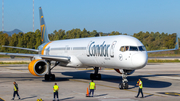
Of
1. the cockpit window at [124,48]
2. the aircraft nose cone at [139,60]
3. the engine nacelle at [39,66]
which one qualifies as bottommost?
the engine nacelle at [39,66]

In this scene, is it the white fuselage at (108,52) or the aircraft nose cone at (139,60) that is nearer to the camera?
the aircraft nose cone at (139,60)

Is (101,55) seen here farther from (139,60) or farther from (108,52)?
(139,60)

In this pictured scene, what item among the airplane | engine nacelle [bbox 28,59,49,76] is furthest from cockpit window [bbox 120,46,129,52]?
engine nacelle [bbox 28,59,49,76]

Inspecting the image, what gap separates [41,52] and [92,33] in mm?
129353

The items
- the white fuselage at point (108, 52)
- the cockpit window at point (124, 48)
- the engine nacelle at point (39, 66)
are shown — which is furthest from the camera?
the engine nacelle at point (39, 66)

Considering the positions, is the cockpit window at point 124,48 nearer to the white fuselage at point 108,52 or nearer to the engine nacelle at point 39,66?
the white fuselage at point 108,52

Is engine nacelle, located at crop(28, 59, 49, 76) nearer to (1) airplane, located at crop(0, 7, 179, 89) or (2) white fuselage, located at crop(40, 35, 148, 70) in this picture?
(1) airplane, located at crop(0, 7, 179, 89)

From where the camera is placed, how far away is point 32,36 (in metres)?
126

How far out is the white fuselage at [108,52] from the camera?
19791 mm

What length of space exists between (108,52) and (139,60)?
12.2ft

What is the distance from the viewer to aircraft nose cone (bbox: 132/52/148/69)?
19181 millimetres

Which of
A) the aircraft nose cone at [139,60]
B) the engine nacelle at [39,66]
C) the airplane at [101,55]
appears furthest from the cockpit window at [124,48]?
the engine nacelle at [39,66]

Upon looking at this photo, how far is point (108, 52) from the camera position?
2217 centimetres

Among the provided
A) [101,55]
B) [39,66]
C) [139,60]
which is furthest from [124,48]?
[39,66]
